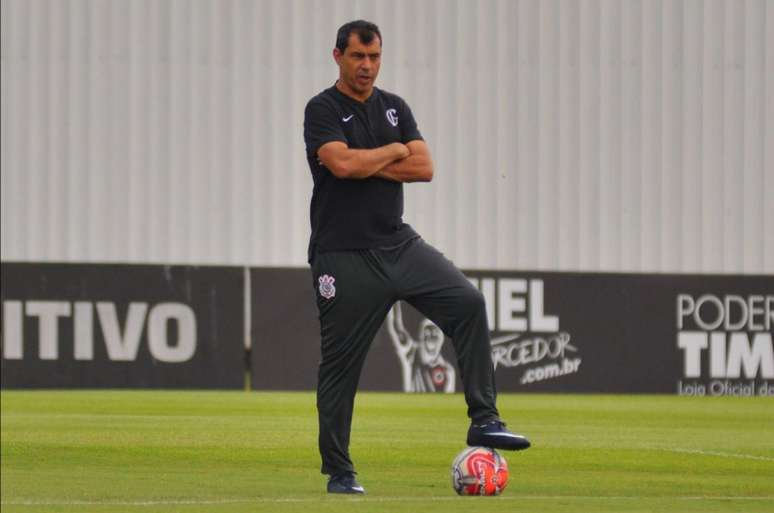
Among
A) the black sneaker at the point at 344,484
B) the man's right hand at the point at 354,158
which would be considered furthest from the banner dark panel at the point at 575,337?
the man's right hand at the point at 354,158

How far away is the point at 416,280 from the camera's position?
7766 mm

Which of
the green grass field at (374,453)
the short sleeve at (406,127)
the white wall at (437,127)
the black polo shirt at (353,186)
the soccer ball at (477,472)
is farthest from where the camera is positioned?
the white wall at (437,127)

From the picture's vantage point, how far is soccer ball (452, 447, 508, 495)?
7625 mm

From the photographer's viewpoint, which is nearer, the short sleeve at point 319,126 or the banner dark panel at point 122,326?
the short sleeve at point 319,126

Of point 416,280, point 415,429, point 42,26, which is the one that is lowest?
point 415,429

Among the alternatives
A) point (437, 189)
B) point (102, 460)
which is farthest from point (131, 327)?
point (102, 460)

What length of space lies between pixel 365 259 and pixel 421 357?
12106 millimetres

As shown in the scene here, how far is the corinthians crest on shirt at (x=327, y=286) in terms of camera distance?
306 inches

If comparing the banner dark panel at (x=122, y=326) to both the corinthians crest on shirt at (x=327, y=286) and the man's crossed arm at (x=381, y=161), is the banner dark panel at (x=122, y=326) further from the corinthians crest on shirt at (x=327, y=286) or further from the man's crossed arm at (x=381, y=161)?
the man's crossed arm at (x=381, y=161)

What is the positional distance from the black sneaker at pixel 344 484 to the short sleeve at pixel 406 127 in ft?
4.50

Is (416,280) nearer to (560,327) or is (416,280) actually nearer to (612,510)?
(612,510)

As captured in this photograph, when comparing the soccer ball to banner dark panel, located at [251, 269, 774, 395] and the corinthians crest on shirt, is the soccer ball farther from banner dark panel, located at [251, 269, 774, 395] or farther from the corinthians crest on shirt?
banner dark panel, located at [251, 269, 774, 395]

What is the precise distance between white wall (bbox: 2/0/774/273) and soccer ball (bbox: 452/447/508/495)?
51.6 feet

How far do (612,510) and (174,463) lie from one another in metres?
3.60
